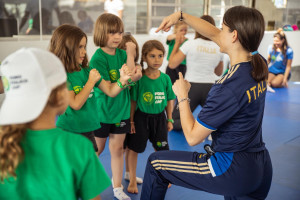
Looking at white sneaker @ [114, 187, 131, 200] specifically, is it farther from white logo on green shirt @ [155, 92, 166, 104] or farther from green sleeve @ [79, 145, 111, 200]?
green sleeve @ [79, 145, 111, 200]

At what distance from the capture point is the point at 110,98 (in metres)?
2.92

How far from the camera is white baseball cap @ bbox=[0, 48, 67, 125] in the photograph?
1.19 meters

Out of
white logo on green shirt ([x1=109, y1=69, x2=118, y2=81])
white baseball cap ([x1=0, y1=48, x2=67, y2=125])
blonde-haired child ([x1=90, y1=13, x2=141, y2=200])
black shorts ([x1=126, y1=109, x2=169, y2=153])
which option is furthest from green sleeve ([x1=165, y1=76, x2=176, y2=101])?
white baseball cap ([x1=0, y1=48, x2=67, y2=125])

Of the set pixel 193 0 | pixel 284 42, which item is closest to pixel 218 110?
pixel 284 42

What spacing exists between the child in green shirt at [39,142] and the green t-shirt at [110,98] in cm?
154

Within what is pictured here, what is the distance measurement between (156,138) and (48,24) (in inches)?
160

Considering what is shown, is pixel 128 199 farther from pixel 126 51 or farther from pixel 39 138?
pixel 39 138

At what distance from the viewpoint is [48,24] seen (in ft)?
20.7

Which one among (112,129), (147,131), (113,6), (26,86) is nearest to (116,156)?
(112,129)

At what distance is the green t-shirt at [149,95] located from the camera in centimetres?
309

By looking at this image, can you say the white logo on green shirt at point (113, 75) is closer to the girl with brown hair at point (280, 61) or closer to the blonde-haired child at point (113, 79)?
the blonde-haired child at point (113, 79)

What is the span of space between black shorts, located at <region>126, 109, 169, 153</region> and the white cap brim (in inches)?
76.3

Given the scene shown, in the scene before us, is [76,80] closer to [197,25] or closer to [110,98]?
[110,98]

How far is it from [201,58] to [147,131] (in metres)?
1.39
